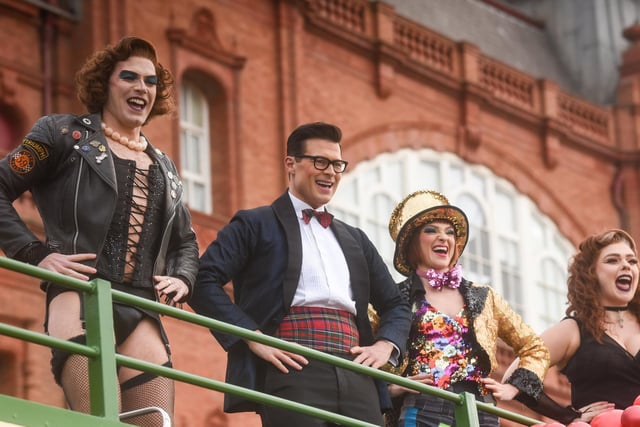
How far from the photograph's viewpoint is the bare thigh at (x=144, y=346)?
31.6 feet

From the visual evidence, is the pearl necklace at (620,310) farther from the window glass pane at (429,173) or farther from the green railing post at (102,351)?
the window glass pane at (429,173)

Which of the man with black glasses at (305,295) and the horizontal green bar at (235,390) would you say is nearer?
the horizontal green bar at (235,390)

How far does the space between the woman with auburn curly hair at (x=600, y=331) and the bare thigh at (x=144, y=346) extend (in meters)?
2.49

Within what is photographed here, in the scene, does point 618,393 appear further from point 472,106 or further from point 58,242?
point 472,106

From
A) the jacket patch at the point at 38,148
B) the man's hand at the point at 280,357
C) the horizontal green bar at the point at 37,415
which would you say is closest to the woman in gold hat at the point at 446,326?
the man's hand at the point at 280,357

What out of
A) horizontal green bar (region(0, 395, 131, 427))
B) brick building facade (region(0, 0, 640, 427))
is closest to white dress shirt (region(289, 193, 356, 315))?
horizontal green bar (region(0, 395, 131, 427))

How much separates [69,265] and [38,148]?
65 cm

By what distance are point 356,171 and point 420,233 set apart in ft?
60.8

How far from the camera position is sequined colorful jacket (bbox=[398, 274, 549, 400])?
10945 millimetres

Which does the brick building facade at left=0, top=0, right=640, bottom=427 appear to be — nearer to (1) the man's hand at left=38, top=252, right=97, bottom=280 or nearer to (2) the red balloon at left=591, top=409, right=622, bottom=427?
(2) the red balloon at left=591, top=409, right=622, bottom=427

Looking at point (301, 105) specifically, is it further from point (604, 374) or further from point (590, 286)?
point (604, 374)

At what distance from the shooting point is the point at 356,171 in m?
29.7

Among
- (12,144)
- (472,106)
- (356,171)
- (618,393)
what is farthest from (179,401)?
(618,393)

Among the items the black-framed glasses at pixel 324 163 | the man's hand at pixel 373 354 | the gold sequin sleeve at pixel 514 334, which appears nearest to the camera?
the man's hand at pixel 373 354
